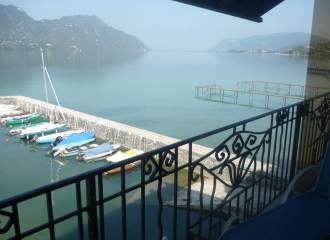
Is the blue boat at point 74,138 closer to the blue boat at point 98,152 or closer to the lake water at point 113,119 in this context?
the lake water at point 113,119

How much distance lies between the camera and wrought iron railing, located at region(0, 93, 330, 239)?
3.69 feet

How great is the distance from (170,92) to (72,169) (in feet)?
78.5

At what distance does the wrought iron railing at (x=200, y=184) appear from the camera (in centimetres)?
112

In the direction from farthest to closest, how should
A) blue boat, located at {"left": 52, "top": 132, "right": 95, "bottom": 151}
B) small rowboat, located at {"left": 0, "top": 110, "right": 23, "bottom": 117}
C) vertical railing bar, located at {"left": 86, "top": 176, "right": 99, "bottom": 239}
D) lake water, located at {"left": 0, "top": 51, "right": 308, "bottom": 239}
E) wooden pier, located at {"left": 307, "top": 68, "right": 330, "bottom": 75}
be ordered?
small rowboat, located at {"left": 0, "top": 110, "right": 23, "bottom": 117}
blue boat, located at {"left": 52, "top": 132, "right": 95, "bottom": 151}
lake water, located at {"left": 0, "top": 51, "right": 308, "bottom": 239}
wooden pier, located at {"left": 307, "top": 68, "right": 330, "bottom": 75}
vertical railing bar, located at {"left": 86, "top": 176, "right": 99, "bottom": 239}

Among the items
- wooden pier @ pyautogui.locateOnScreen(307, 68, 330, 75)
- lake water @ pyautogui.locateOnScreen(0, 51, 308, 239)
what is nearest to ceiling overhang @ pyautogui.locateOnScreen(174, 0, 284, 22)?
wooden pier @ pyautogui.locateOnScreen(307, 68, 330, 75)

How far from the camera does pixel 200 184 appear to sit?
958cm

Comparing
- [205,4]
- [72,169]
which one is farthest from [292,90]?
[205,4]

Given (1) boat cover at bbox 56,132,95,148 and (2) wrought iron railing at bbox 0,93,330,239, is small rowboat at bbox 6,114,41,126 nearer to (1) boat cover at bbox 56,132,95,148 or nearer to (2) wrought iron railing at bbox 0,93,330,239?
(1) boat cover at bbox 56,132,95,148

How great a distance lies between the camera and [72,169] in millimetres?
16844

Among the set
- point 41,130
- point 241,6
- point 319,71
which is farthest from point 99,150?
point 241,6

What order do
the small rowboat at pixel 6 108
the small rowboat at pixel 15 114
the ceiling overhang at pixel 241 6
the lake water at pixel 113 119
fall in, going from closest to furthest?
the ceiling overhang at pixel 241 6 → the lake water at pixel 113 119 → the small rowboat at pixel 15 114 → the small rowboat at pixel 6 108

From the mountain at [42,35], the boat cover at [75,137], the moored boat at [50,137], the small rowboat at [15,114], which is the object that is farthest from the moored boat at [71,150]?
the mountain at [42,35]

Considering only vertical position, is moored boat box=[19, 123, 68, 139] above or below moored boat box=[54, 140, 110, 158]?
above

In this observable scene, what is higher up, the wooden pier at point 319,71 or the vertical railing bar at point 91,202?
the wooden pier at point 319,71
